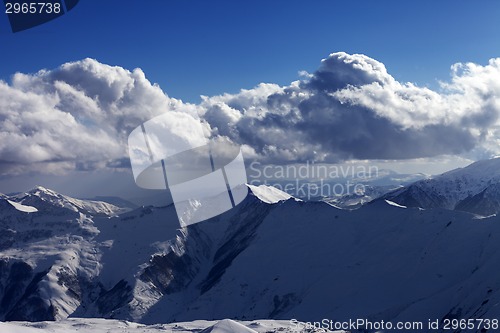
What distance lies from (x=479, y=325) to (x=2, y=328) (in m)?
152

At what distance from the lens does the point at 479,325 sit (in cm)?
18525

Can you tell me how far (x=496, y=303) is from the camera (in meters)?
197

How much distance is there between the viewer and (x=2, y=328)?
179000mm

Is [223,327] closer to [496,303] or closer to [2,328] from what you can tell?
[2,328]

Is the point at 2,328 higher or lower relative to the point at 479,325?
higher

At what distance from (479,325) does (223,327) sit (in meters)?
84.6

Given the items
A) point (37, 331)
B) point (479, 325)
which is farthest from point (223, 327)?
point (479, 325)

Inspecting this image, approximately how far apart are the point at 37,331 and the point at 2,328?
63.9 feet

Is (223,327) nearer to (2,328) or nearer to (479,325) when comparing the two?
(2,328)

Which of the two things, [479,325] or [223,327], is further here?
[223,327]

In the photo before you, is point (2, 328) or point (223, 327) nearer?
point (2, 328)

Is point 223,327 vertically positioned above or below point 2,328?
below

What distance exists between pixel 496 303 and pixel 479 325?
53.0ft

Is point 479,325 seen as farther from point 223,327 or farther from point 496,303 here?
point 223,327
